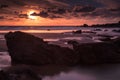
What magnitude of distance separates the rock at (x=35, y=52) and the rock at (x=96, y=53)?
0.60 metres

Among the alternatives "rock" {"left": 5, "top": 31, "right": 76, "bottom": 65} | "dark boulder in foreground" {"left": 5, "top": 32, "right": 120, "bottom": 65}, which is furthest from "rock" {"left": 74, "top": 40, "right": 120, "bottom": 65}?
"rock" {"left": 5, "top": 31, "right": 76, "bottom": 65}

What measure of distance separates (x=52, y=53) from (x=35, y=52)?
99 centimetres

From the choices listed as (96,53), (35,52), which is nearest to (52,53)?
(35,52)

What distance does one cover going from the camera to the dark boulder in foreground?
18766 mm

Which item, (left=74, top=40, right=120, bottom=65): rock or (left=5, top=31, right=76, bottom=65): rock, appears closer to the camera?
(left=5, top=31, right=76, bottom=65): rock

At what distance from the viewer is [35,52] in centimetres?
1883

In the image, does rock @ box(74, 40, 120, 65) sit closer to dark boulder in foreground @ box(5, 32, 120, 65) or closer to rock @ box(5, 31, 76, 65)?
dark boulder in foreground @ box(5, 32, 120, 65)

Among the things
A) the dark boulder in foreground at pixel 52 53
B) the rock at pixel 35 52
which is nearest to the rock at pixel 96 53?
the dark boulder in foreground at pixel 52 53

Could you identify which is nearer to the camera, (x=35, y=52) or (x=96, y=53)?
(x=35, y=52)

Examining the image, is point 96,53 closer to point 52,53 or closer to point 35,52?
point 52,53

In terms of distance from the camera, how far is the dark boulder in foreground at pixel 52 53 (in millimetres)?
Answer: 18766

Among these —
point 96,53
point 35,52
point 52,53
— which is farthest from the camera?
point 96,53

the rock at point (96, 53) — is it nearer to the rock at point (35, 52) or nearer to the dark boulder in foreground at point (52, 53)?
the dark boulder in foreground at point (52, 53)

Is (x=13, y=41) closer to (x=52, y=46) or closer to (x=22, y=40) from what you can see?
(x=22, y=40)
